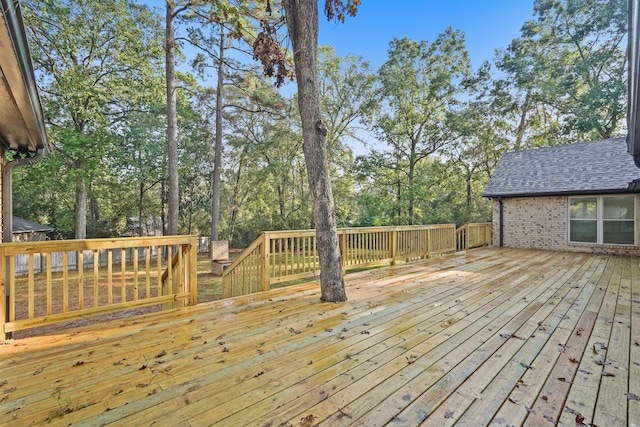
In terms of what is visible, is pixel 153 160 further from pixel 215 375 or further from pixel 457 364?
pixel 457 364

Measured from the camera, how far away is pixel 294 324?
9.91 feet

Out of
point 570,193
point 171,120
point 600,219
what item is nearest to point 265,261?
point 171,120

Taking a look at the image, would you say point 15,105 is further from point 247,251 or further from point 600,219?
point 600,219

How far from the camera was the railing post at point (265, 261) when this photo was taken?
14.1 ft

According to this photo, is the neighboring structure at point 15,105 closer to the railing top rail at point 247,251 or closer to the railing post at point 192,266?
the railing post at point 192,266

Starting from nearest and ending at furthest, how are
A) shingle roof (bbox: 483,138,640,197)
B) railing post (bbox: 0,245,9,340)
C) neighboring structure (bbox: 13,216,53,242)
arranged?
railing post (bbox: 0,245,9,340) < shingle roof (bbox: 483,138,640,197) < neighboring structure (bbox: 13,216,53,242)

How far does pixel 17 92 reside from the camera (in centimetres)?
249

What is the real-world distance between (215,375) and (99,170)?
11780 millimetres

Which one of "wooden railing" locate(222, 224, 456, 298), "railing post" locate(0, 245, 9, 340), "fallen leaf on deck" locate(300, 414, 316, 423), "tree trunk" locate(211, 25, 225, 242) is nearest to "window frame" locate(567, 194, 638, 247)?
"wooden railing" locate(222, 224, 456, 298)

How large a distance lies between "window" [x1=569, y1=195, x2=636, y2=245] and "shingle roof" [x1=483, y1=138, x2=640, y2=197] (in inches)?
21.9

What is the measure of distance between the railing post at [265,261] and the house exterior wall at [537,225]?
10196 mm

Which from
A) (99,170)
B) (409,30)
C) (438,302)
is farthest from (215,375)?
(409,30)

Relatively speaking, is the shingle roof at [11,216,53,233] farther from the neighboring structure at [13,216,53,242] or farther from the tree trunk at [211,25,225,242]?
the tree trunk at [211,25,225,242]

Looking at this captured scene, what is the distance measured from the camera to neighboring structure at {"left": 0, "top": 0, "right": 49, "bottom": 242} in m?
1.73
